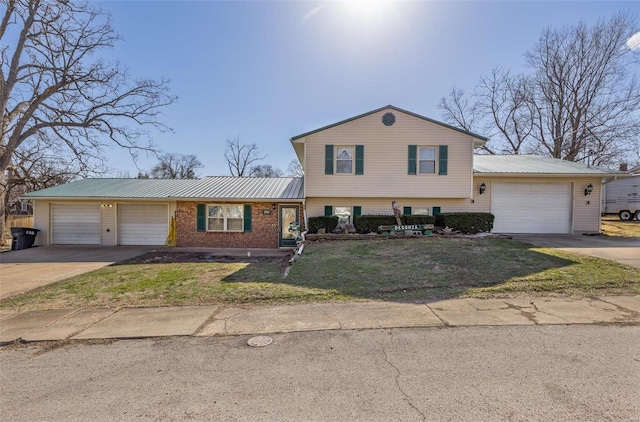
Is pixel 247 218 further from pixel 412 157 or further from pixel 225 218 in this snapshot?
pixel 412 157

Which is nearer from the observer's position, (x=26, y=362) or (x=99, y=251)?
(x=26, y=362)

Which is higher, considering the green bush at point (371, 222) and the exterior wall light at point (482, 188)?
the exterior wall light at point (482, 188)

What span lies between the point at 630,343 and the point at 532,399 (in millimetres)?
2168

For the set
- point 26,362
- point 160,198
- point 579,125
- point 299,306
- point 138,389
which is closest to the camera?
point 138,389

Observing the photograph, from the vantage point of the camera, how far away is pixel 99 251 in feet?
41.5

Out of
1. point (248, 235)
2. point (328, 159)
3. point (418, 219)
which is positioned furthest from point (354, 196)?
point (248, 235)

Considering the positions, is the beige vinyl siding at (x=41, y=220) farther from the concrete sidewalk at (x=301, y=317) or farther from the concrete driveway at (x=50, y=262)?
the concrete sidewalk at (x=301, y=317)

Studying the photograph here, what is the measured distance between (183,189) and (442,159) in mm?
12837

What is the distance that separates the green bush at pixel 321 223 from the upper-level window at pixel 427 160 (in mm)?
4900

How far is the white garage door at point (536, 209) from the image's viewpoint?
14.3 metres

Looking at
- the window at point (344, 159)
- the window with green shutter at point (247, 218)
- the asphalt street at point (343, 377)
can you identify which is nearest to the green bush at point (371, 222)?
the window at point (344, 159)

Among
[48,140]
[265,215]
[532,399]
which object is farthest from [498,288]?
[48,140]

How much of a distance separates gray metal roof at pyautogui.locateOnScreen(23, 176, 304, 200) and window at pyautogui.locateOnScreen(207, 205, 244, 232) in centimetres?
68

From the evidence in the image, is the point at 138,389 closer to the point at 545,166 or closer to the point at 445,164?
the point at 445,164
